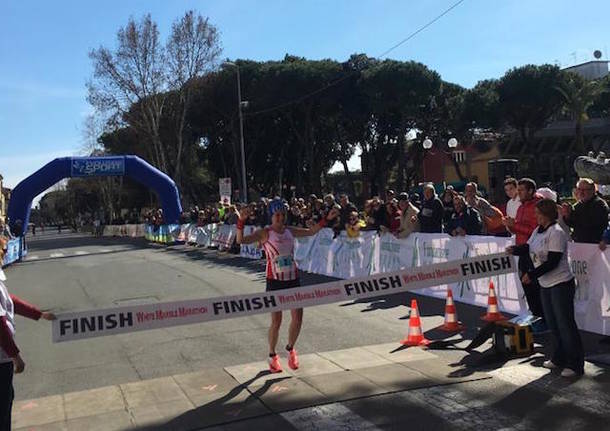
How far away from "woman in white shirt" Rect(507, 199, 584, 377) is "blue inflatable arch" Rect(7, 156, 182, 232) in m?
26.2

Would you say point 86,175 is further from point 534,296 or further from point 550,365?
point 550,365

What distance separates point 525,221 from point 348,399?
3.61 metres

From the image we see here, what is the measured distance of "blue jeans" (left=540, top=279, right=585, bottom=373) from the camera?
231 inches

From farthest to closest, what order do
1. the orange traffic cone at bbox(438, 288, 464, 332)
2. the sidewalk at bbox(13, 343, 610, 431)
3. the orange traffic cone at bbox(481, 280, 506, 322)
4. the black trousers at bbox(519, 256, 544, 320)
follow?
the orange traffic cone at bbox(481, 280, 506, 322) → the orange traffic cone at bbox(438, 288, 464, 332) → the black trousers at bbox(519, 256, 544, 320) → the sidewalk at bbox(13, 343, 610, 431)

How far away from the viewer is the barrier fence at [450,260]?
731 centimetres

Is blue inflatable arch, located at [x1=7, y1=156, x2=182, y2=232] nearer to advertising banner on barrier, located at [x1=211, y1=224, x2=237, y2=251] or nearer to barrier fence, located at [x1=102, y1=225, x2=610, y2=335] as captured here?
advertising banner on barrier, located at [x1=211, y1=224, x2=237, y2=251]

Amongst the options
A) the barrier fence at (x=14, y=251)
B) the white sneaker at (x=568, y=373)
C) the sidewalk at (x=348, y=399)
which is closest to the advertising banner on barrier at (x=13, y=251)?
the barrier fence at (x=14, y=251)

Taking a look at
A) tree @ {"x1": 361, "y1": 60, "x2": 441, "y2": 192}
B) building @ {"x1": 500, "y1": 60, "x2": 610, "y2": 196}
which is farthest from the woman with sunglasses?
building @ {"x1": 500, "y1": 60, "x2": 610, "y2": 196}

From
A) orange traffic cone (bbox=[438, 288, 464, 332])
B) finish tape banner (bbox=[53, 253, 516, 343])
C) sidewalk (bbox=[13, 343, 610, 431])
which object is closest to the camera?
sidewalk (bbox=[13, 343, 610, 431])

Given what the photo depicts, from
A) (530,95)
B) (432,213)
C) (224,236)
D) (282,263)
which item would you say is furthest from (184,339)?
(530,95)

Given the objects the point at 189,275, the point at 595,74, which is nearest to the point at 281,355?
the point at 189,275

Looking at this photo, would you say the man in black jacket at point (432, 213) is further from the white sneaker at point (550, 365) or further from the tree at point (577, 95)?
the tree at point (577, 95)

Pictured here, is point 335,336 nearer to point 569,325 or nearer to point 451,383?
point 451,383

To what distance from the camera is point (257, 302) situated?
5.97 metres
